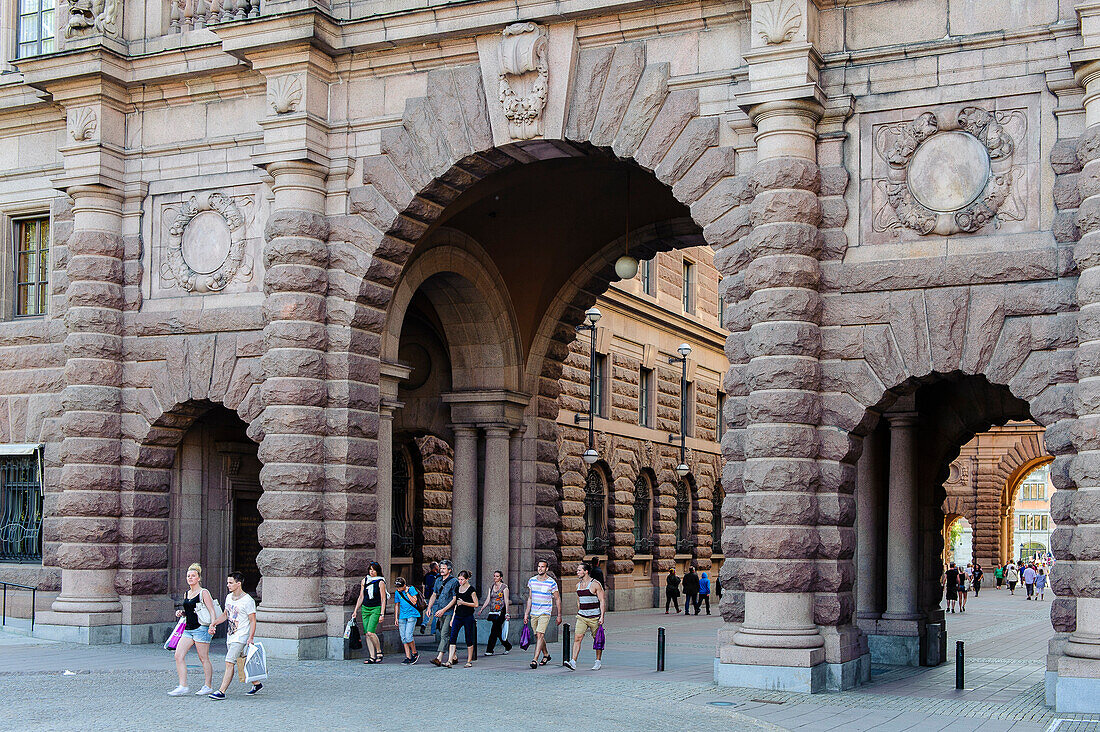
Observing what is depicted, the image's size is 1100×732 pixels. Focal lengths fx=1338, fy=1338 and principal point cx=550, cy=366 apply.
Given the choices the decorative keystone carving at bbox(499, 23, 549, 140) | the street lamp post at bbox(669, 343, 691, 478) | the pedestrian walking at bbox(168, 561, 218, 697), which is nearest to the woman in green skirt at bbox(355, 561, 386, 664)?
the pedestrian walking at bbox(168, 561, 218, 697)

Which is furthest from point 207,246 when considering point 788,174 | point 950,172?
point 950,172

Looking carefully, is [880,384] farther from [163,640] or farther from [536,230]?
[163,640]

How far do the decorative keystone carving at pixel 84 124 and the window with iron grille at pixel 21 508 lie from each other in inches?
210

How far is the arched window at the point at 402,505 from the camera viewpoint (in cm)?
2736

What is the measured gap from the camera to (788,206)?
648 inches

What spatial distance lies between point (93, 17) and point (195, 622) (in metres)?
11.4

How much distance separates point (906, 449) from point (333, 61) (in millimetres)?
10875

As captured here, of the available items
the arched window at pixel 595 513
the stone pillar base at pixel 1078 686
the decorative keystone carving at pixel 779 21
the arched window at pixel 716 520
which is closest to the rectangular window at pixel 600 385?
the arched window at pixel 595 513

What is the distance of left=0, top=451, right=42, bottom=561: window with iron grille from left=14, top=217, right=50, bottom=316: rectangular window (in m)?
2.71

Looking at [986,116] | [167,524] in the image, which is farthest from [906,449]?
[167,524]

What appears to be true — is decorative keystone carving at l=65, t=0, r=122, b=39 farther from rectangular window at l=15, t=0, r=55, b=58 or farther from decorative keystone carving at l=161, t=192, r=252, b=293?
decorative keystone carving at l=161, t=192, r=252, b=293

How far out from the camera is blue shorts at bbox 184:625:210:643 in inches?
579

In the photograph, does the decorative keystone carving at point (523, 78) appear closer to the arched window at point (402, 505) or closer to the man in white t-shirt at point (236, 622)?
the man in white t-shirt at point (236, 622)

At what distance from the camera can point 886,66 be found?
54.6 feet
